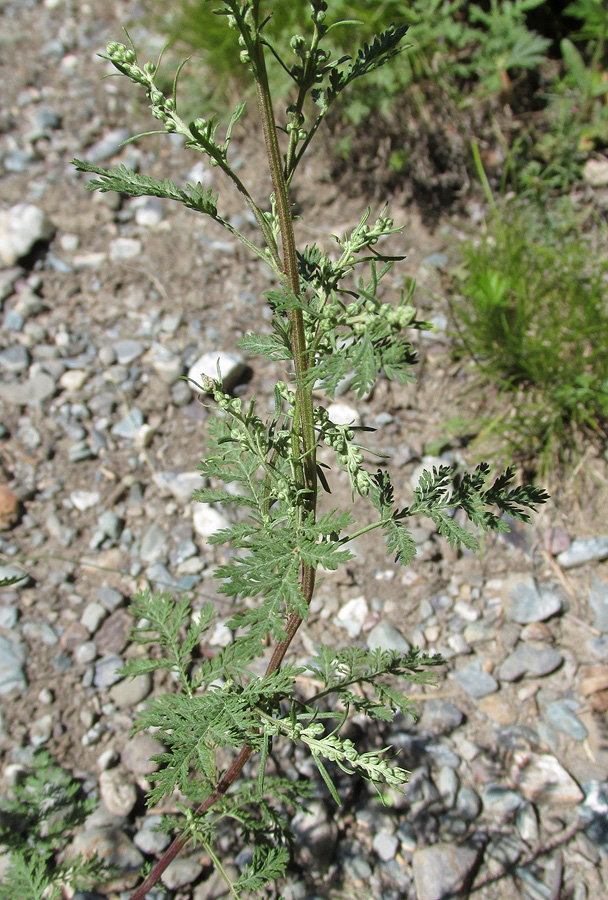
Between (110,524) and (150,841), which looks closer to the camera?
(150,841)

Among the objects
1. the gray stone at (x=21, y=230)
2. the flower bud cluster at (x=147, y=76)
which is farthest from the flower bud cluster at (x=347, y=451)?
the gray stone at (x=21, y=230)

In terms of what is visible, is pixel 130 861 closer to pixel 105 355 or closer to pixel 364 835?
pixel 364 835

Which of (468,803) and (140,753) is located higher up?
(140,753)

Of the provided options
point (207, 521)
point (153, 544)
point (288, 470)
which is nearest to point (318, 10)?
point (288, 470)

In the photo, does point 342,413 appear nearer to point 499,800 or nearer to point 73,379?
point 73,379

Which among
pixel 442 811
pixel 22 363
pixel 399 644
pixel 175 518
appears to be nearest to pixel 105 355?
pixel 22 363

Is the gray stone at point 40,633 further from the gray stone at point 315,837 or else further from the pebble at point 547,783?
the pebble at point 547,783

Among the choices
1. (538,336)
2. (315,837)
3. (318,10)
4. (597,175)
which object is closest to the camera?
(318,10)
